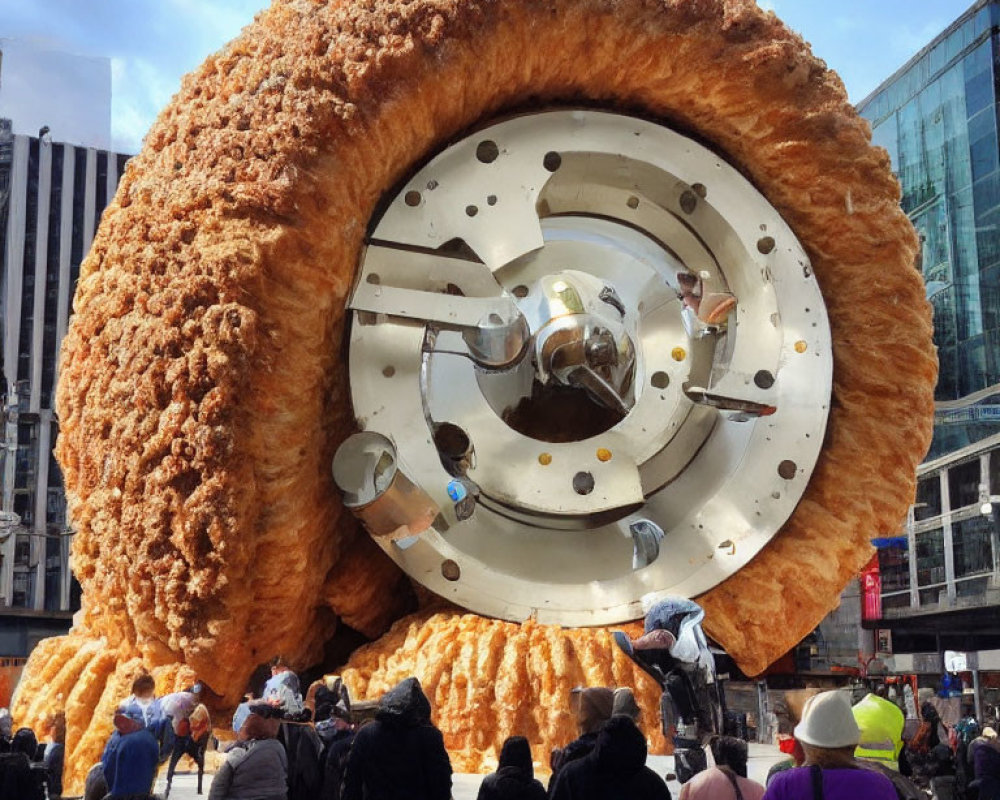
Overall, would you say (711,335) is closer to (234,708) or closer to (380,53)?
(380,53)

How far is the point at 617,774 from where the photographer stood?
356 centimetres

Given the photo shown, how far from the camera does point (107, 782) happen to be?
4473mm

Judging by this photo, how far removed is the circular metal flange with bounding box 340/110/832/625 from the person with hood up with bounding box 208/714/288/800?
A: 2.80 meters

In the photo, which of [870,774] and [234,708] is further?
[234,708]

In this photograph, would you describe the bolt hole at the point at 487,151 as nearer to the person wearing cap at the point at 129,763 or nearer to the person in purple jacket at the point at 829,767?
the person wearing cap at the point at 129,763

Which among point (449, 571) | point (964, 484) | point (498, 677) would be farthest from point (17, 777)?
point (964, 484)

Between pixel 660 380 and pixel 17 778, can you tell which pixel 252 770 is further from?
pixel 660 380

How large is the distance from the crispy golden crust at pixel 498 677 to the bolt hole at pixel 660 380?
1474 millimetres

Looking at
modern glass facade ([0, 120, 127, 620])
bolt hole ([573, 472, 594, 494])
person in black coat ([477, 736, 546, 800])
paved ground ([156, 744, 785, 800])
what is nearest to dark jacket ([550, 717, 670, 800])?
person in black coat ([477, 736, 546, 800])

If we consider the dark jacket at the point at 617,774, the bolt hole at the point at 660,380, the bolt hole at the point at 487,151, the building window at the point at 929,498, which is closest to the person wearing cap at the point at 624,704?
the dark jacket at the point at 617,774

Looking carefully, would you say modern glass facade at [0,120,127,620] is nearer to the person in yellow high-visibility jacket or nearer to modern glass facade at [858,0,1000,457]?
modern glass facade at [858,0,1000,457]

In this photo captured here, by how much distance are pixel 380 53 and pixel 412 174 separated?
2.36ft

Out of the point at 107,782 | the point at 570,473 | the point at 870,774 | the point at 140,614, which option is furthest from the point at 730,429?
the point at 870,774

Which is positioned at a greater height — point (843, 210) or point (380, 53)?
point (380, 53)
